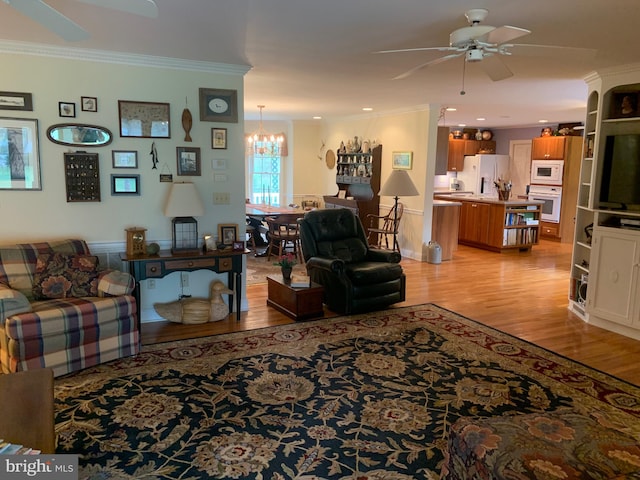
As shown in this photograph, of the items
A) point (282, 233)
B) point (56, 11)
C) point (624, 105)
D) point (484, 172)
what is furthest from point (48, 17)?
point (484, 172)

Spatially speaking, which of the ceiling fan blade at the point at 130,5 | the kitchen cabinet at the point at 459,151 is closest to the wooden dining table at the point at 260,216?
the kitchen cabinet at the point at 459,151

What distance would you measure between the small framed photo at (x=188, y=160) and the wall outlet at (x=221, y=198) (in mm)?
273

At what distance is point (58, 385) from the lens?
10.7ft

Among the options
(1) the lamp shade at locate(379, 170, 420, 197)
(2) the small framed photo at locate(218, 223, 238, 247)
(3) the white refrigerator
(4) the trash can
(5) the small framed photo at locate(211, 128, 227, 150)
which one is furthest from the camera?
(3) the white refrigerator

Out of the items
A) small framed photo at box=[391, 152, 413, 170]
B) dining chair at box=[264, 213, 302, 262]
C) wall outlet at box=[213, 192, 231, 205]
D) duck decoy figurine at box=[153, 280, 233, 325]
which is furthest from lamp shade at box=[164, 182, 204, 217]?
small framed photo at box=[391, 152, 413, 170]

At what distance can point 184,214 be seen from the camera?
171 inches

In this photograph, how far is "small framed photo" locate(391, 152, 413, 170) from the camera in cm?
786

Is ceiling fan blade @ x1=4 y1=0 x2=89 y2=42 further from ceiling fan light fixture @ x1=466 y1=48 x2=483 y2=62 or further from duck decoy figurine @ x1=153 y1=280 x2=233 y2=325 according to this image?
duck decoy figurine @ x1=153 y1=280 x2=233 y2=325

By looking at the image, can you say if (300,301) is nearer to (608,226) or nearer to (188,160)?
(188,160)

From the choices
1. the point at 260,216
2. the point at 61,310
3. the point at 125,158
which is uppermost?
the point at 125,158

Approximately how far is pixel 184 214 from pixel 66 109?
4.31 feet

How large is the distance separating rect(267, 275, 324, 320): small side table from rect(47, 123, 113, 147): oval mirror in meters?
2.15

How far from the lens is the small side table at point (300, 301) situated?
4727 millimetres

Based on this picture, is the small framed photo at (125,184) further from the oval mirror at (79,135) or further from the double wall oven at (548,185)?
the double wall oven at (548,185)
